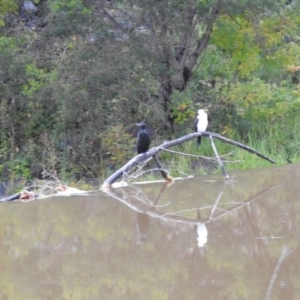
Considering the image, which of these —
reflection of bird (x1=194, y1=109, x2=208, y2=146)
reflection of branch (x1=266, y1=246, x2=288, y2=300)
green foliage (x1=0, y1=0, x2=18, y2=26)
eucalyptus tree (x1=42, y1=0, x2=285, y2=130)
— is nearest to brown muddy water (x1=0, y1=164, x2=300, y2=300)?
reflection of branch (x1=266, y1=246, x2=288, y2=300)

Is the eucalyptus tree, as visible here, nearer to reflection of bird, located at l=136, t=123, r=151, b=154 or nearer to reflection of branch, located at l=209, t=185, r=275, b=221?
reflection of bird, located at l=136, t=123, r=151, b=154

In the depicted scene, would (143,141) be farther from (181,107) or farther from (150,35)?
(150,35)

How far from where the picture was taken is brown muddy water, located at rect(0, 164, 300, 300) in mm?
6496

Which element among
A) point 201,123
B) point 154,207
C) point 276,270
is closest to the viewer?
point 276,270

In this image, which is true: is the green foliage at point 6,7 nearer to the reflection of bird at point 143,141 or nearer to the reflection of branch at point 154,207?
the reflection of bird at point 143,141

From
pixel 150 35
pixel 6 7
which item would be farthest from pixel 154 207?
pixel 6 7

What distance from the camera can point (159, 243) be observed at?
26.9ft

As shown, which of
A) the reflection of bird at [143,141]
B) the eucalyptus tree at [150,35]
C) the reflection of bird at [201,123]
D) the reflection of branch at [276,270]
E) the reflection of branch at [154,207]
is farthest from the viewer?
the reflection of bird at [201,123]

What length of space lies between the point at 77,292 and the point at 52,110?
9.30 metres

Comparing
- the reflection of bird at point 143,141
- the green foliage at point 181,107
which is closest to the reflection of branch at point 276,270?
the reflection of bird at point 143,141

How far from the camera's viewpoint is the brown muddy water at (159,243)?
256 inches

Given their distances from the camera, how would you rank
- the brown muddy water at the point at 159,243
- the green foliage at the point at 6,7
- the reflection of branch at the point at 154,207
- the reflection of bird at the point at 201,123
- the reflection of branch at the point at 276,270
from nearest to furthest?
the reflection of branch at the point at 276,270 < the brown muddy water at the point at 159,243 < the reflection of branch at the point at 154,207 < the reflection of bird at the point at 201,123 < the green foliage at the point at 6,7

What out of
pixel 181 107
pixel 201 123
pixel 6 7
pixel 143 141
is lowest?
pixel 201 123

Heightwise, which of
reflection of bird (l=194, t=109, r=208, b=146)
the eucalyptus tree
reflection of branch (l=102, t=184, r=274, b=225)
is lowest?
reflection of bird (l=194, t=109, r=208, b=146)
